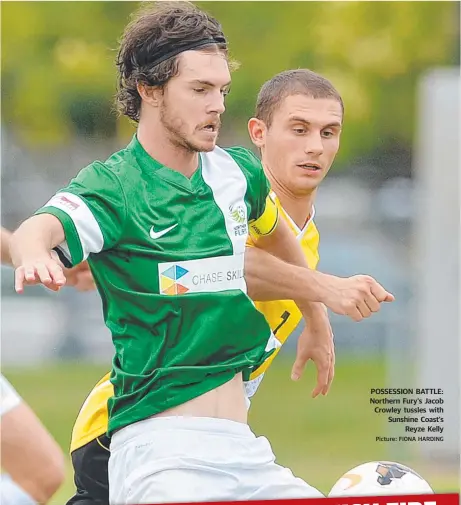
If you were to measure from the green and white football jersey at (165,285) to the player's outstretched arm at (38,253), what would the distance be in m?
0.17

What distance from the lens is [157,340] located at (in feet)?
9.72

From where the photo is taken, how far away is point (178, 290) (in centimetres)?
300

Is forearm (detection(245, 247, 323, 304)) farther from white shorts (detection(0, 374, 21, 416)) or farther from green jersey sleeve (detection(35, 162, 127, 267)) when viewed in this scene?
white shorts (detection(0, 374, 21, 416))

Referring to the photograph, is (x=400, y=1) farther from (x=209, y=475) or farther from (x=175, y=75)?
(x=209, y=475)

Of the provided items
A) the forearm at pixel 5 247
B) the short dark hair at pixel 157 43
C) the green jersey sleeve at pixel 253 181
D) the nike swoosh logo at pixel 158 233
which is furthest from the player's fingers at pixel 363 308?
the forearm at pixel 5 247

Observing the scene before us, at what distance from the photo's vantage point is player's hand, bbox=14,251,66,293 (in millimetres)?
2393

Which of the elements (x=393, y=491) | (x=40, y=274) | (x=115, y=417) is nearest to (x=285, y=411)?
(x=393, y=491)

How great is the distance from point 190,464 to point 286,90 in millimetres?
1350

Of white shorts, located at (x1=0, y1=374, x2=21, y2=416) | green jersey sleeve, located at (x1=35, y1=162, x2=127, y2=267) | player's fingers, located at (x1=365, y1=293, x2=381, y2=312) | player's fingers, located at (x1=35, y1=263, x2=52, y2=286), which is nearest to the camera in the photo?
player's fingers, located at (x1=35, y1=263, x2=52, y2=286)

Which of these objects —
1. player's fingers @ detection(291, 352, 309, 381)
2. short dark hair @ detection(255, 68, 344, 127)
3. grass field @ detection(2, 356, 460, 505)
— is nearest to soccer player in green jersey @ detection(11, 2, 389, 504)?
player's fingers @ detection(291, 352, 309, 381)

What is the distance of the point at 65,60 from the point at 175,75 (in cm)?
97

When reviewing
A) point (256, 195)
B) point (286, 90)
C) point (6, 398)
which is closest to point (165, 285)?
point (256, 195)

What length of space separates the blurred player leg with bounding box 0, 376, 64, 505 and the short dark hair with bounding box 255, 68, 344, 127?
3.99ft

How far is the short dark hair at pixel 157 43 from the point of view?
303 cm
